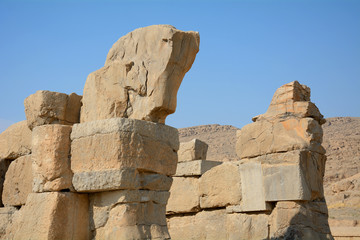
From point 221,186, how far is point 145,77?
12.3ft

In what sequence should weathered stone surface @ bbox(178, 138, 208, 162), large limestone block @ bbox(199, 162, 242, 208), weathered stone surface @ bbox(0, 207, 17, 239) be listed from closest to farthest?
weathered stone surface @ bbox(0, 207, 17, 239) → large limestone block @ bbox(199, 162, 242, 208) → weathered stone surface @ bbox(178, 138, 208, 162)

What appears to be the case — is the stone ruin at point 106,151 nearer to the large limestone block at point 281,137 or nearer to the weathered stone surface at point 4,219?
the weathered stone surface at point 4,219

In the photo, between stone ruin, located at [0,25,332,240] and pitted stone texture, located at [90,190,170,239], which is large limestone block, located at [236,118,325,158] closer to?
stone ruin, located at [0,25,332,240]

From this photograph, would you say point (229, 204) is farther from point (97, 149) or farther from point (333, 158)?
point (333, 158)

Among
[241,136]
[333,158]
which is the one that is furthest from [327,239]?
[333,158]

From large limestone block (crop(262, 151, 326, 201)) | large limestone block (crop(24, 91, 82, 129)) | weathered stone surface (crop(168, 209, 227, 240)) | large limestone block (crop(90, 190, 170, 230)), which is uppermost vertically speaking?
large limestone block (crop(24, 91, 82, 129))

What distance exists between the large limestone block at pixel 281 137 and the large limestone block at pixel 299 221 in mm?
899

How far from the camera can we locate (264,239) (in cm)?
689

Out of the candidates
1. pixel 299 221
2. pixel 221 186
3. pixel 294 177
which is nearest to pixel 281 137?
pixel 294 177

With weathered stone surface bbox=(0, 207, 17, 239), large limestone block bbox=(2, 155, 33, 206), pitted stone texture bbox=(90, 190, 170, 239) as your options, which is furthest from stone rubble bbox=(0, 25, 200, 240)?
large limestone block bbox=(2, 155, 33, 206)

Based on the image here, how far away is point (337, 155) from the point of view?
3095 centimetres

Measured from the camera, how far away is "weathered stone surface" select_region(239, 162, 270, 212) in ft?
23.1

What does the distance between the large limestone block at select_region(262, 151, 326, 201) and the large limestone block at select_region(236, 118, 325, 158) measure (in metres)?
0.13

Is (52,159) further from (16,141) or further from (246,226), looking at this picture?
(246,226)
